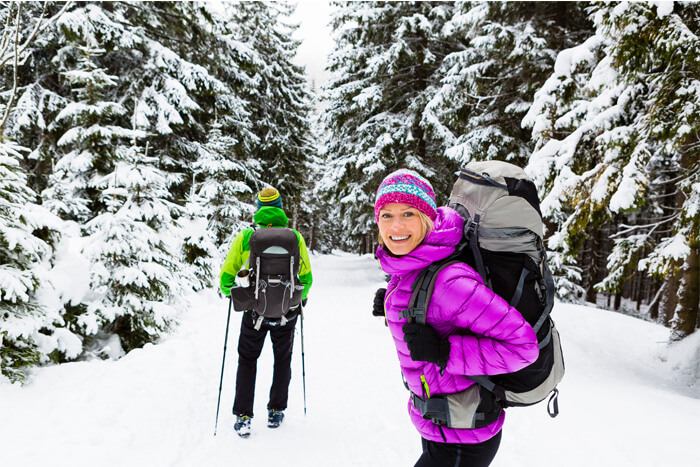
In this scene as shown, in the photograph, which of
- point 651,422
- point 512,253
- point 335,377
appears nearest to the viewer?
point 512,253

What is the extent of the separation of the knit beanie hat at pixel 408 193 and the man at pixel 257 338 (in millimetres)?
1960

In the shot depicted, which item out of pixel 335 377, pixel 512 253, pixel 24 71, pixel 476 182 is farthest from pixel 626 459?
pixel 24 71

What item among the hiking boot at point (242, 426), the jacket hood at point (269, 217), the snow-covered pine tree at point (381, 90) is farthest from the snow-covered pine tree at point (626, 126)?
the snow-covered pine tree at point (381, 90)

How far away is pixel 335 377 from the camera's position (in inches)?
211

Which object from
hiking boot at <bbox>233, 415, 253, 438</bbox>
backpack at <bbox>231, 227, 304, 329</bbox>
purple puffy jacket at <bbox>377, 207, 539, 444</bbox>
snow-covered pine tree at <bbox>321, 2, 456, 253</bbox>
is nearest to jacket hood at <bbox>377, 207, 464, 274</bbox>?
purple puffy jacket at <bbox>377, 207, 539, 444</bbox>

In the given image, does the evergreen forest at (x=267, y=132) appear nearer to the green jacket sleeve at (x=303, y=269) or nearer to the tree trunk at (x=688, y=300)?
the tree trunk at (x=688, y=300)

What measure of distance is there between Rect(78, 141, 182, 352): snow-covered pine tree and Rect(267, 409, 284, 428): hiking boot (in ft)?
9.18

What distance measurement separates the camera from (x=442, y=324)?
1714 millimetres

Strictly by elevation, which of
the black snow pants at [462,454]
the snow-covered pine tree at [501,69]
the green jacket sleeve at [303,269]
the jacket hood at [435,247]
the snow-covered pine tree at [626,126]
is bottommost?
the black snow pants at [462,454]

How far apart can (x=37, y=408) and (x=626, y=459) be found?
18.5ft

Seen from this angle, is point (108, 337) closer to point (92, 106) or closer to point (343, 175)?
point (92, 106)

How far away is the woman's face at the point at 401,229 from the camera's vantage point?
68.9 inches

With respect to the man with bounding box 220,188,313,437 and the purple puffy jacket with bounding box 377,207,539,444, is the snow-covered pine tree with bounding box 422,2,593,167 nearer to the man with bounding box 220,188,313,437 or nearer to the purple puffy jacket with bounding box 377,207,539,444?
the man with bounding box 220,188,313,437

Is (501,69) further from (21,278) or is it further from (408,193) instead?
(21,278)
